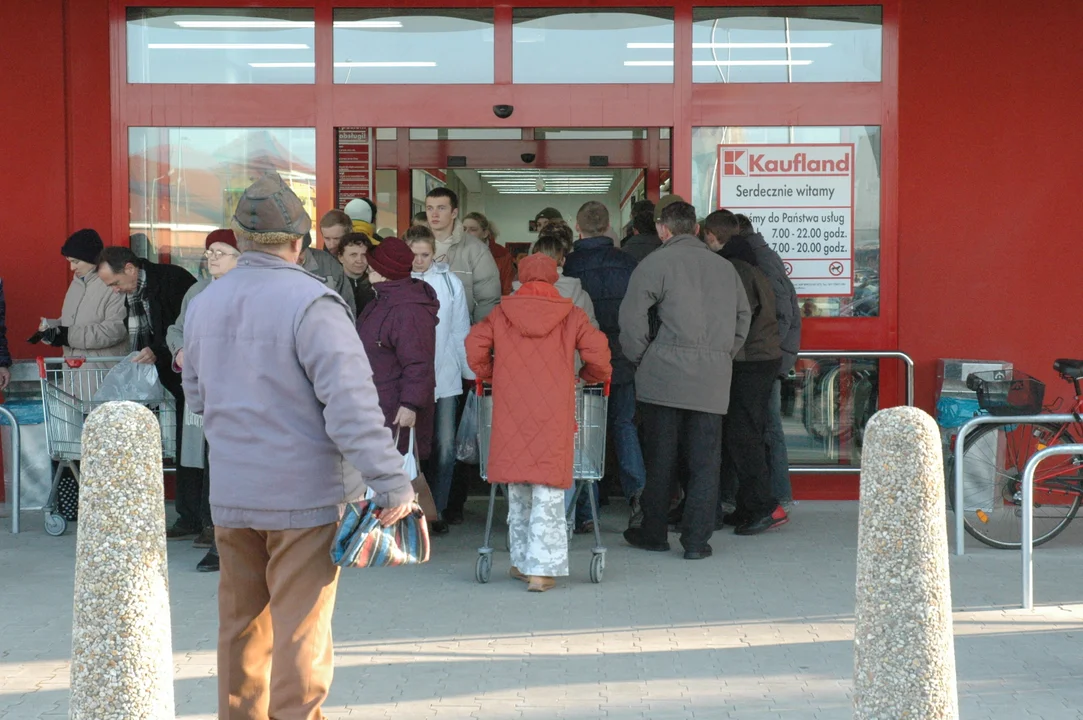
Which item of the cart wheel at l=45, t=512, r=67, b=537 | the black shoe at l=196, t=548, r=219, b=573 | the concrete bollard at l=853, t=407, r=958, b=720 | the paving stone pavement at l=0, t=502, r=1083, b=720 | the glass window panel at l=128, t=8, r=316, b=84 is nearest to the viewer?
the concrete bollard at l=853, t=407, r=958, b=720

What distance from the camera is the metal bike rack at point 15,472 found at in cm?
822

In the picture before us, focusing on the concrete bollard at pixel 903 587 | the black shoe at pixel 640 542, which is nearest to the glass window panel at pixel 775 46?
the black shoe at pixel 640 542

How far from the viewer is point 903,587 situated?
12.0 feet

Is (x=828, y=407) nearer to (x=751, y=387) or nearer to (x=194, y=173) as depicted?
(x=751, y=387)

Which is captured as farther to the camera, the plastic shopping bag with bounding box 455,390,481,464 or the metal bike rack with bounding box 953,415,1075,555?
the plastic shopping bag with bounding box 455,390,481,464

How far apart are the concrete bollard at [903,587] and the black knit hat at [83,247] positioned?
20.5 feet

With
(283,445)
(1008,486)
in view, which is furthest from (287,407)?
(1008,486)


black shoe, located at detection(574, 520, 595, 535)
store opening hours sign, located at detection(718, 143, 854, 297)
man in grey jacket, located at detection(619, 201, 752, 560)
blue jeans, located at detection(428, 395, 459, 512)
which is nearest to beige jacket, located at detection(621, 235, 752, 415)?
man in grey jacket, located at detection(619, 201, 752, 560)

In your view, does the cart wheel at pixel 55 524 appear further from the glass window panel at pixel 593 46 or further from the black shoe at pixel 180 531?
the glass window panel at pixel 593 46

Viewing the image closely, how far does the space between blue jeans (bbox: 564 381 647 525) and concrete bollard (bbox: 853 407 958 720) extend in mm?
4696

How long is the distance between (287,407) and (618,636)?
2.55m

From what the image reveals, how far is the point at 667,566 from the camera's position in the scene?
24.7 ft

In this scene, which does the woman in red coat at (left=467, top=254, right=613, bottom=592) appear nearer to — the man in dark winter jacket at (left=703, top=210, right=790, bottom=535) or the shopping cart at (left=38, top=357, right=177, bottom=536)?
the man in dark winter jacket at (left=703, top=210, right=790, bottom=535)

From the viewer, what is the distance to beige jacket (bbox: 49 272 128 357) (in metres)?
8.57
